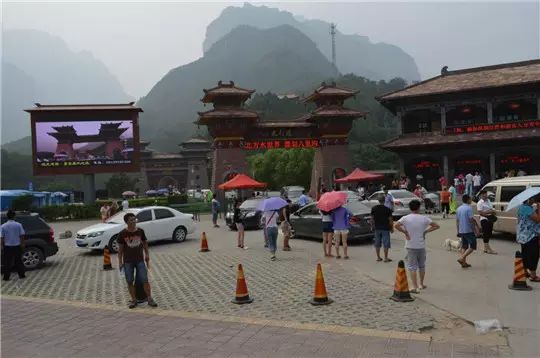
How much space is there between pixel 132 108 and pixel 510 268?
31.4 m

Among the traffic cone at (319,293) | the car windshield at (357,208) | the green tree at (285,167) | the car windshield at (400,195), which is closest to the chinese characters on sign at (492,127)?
the car windshield at (400,195)

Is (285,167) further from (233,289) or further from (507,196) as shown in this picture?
(233,289)

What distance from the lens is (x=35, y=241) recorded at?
14.0 m

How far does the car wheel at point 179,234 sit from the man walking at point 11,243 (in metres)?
6.72

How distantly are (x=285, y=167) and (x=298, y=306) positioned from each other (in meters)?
52.4

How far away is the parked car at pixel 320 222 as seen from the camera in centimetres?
1536

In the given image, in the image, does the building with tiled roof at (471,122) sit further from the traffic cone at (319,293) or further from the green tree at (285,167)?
the traffic cone at (319,293)

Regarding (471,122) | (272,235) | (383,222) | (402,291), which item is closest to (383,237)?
(383,222)

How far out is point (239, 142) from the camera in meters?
34.6

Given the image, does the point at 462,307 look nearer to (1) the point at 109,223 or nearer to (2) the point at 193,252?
(2) the point at 193,252

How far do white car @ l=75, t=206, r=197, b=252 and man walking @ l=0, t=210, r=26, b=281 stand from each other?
3.62 metres

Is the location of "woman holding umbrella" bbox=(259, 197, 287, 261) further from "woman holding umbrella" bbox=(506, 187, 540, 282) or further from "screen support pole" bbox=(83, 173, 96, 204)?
"screen support pole" bbox=(83, 173, 96, 204)

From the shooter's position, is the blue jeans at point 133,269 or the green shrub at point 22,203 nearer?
the blue jeans at point 133,269

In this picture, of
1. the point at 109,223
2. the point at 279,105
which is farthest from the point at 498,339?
the point at 279,105
